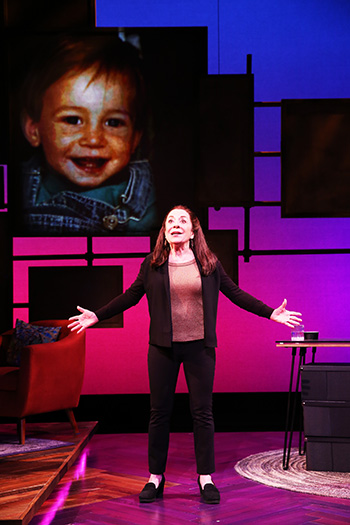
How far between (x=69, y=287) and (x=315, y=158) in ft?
7.82

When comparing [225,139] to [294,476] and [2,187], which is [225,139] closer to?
[2,187]

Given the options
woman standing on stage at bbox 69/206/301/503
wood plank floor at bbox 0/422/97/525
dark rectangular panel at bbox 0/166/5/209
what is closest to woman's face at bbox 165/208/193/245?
woman standing on stage at bbox 69/206/301/503

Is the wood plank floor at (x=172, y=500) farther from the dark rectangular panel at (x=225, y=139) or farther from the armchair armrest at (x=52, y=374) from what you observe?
the dark rectangular panel at (x=225, y=139)

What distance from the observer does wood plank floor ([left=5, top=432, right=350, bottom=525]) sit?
10.8ft

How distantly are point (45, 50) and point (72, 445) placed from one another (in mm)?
3292

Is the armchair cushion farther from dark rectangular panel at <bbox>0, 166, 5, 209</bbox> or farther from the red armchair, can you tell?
dark rectangular panel at <bbox>0, 166, 5, 209</bbox>

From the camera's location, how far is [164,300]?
3547 millimetres

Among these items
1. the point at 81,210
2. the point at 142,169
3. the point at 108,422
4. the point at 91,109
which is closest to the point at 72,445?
the point at 108,422

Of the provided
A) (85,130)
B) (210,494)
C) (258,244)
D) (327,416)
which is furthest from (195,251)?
(85,130)

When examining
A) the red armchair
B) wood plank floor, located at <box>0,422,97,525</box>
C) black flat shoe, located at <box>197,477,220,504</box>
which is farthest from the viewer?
the red armchair

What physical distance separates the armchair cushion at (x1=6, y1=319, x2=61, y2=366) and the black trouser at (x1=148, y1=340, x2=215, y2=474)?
6.39 ft

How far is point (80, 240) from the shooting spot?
5855mm

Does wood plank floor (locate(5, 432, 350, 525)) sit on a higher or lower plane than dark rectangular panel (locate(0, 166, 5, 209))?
lower

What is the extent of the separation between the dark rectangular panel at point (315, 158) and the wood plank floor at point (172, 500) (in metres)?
2.20
